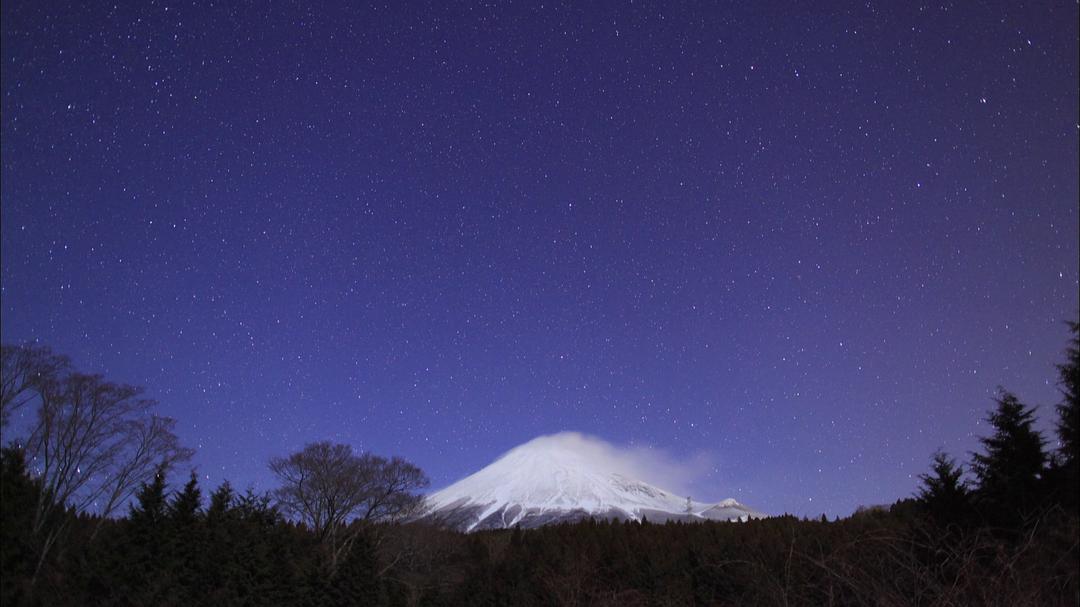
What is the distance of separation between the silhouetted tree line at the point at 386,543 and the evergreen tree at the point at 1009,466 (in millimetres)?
57

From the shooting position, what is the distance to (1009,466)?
2772 centimetres

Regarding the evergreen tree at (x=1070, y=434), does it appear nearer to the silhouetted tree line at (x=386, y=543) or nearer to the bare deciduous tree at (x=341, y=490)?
the silhouetted tree line at (x=386, y=543)

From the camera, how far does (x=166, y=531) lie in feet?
108

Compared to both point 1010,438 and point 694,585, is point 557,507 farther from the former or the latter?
point 1010,438

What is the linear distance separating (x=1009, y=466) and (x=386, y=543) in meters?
34.4

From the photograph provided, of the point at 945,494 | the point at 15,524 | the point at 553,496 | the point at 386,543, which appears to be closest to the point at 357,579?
the point at 386,543

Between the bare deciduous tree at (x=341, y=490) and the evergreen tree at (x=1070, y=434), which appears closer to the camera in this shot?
the evergreen tree at (x=1070, y=434)

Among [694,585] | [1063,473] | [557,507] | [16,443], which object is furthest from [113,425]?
[557,507]

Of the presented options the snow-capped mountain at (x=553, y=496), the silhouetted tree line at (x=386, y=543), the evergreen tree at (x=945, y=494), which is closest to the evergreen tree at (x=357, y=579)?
the silhouetted tree line at (x=386, y=543)

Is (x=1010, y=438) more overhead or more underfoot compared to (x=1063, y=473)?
more overhead

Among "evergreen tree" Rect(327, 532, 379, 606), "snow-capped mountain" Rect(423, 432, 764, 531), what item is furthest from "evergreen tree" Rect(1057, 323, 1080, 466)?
"snow-capped mountain" Rect(423, 432, 764, 531)

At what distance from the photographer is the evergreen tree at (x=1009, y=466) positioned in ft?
88.3

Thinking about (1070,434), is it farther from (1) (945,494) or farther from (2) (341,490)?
(2) (341,490)

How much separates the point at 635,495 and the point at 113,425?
6034 inches
